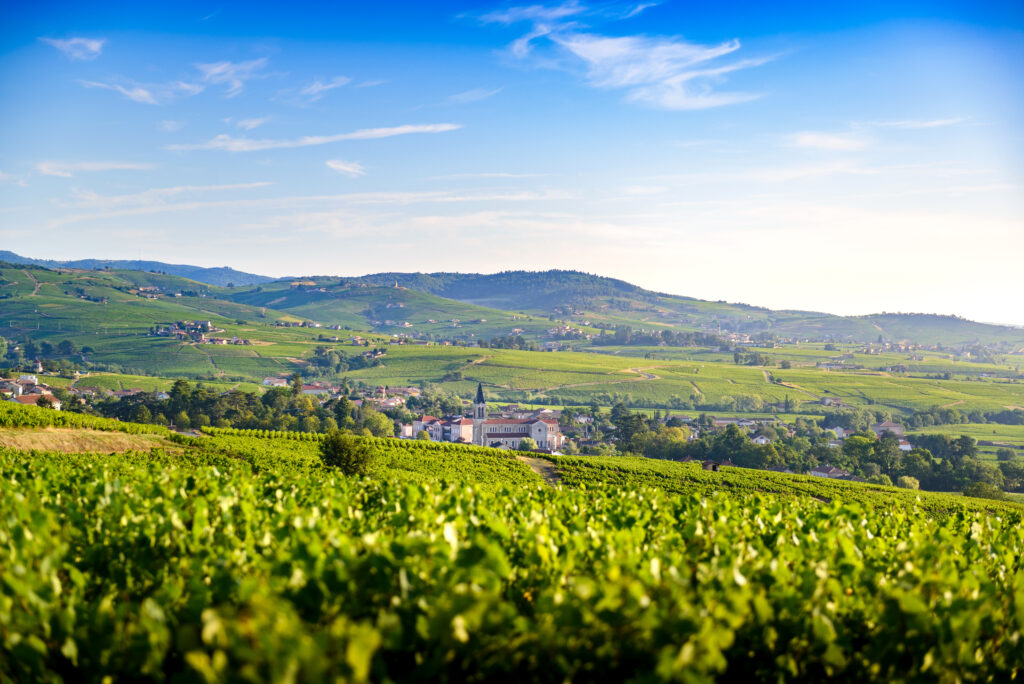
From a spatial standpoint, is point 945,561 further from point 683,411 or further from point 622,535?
point 683,411

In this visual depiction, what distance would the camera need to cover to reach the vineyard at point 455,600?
11.6 ft

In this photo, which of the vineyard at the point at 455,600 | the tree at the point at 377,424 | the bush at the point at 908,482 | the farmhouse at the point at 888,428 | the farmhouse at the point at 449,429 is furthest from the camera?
the farmhouse at the point at 888,428

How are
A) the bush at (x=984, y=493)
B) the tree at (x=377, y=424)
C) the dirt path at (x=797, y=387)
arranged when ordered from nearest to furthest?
the bush at (x=984, y=493) → the tree at (x=377, y=424) → the dirt path at (x=797, y=387)

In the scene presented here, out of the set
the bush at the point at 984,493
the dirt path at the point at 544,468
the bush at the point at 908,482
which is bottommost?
the bush at the point at 908,482

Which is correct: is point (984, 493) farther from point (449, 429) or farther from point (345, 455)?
point (449, 429)

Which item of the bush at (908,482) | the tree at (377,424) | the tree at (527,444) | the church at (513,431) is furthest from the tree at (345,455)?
the church at (513,431)

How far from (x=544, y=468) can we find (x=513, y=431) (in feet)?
198

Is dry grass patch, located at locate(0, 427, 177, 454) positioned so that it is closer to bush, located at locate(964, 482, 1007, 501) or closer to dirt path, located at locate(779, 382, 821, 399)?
bush, located at locate(964, 482, 1007, 501)

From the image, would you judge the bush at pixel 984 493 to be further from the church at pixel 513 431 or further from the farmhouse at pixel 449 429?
the farmhouse at pixel 449 429

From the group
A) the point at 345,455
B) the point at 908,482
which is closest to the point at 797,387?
the point at 908,482

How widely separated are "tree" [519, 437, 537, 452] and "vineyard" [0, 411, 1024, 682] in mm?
89903

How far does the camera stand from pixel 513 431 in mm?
105688

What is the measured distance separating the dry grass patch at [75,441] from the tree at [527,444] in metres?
66.3

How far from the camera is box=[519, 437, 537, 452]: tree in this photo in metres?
96.4
